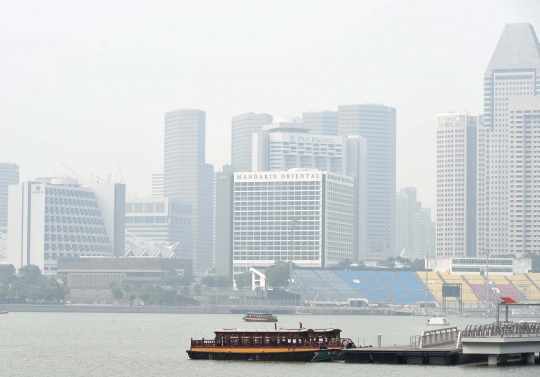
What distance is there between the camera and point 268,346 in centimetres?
11075

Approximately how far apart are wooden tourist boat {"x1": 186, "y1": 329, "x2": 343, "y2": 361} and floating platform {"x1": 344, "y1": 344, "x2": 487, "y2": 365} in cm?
361

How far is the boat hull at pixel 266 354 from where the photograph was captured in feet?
357

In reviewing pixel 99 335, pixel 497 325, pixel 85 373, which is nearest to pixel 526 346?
pixel 497 325

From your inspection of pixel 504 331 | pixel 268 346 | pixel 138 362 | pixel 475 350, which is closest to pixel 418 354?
pixel 475 350

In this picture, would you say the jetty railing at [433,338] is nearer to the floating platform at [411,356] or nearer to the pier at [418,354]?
the pier at [418,354]

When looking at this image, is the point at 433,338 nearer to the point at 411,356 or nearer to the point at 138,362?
the point at 411,356

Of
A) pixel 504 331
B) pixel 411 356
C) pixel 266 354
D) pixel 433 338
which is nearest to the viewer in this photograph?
pixel 504 331

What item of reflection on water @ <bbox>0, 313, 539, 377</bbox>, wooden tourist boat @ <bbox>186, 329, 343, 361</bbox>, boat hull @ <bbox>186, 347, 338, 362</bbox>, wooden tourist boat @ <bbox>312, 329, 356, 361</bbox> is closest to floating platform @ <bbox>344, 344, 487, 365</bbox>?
reflection on water @ <bbox>0, 313, 539, 377</bbox>

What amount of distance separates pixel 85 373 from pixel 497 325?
35.4 m

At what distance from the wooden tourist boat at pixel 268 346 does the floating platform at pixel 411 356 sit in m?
3.61

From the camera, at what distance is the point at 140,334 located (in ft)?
573

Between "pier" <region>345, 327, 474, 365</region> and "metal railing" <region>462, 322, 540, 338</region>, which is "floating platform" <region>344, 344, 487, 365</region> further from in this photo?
"metal railing" <region>462, 322, 540, 338</region>

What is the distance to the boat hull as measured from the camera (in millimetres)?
108750

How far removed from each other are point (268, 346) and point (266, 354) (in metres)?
1.13
